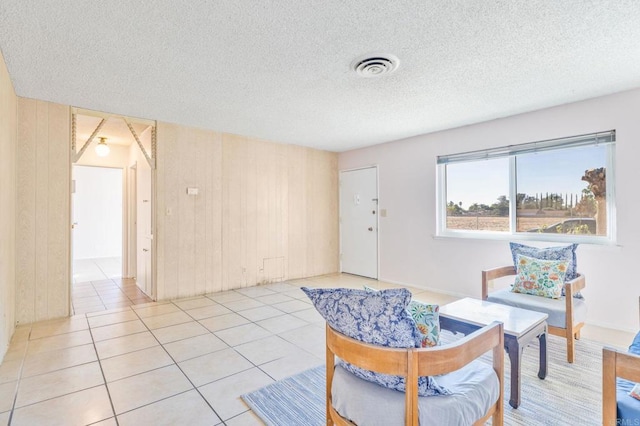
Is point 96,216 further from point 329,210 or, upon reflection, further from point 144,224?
point 329,210

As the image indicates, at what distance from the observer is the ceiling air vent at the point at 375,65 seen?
2.46 m

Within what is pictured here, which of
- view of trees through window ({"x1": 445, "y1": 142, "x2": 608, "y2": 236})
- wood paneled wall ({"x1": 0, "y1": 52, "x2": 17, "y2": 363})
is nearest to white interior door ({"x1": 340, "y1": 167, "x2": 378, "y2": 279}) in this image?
view of trees through window ({"x1": 445, "y1": 142, "x2": 608, "y2": 236})

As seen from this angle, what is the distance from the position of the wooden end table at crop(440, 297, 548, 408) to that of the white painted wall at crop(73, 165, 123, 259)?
847cm

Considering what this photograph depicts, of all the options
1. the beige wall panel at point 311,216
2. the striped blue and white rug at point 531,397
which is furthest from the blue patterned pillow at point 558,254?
the beige wall panel at point 311,216

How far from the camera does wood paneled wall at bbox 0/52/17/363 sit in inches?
100

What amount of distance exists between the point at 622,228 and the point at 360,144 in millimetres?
3563

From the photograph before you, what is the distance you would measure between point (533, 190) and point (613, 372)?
3102 millimetres

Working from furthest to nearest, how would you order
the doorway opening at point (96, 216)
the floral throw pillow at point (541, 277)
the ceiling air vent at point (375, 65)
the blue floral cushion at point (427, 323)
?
the doorway opening at point (96, 216)
the floral throw pillow at point (541, 277)
the ceiling air vent at point (375, 65)
the blue floral cushion at point (427, 323)

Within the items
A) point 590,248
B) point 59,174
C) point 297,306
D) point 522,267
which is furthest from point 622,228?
point 59,174

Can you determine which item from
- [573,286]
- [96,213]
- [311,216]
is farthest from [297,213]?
[96,213]

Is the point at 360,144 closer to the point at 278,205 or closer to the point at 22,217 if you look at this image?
the point at 278,205

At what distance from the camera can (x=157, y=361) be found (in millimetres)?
2547

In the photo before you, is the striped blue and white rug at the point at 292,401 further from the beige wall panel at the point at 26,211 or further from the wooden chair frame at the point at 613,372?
the beige wall panel at the point at 26,211

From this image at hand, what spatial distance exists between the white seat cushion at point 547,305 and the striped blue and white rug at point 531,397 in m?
0.31
